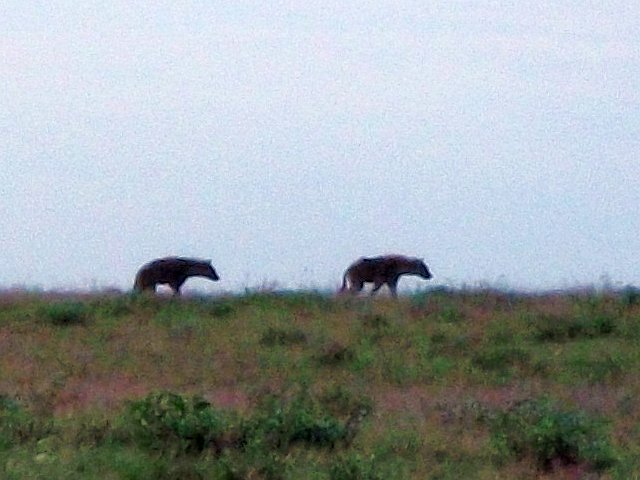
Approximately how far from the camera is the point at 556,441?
876 cm

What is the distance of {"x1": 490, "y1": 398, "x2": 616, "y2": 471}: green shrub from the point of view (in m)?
8.72

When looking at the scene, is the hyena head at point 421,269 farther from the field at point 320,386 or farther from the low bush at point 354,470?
the low bush at point 354,470

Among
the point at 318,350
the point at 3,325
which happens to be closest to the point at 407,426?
the point at 318,350

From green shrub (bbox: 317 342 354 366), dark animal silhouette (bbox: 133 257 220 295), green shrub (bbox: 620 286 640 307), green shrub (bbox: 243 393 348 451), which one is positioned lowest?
green shrub (bbox: 243 393 348 451)

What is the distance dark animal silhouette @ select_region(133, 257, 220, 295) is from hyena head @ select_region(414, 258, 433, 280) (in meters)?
3.43

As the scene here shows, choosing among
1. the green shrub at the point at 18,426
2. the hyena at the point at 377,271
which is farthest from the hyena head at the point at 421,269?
the green shrub at the point at 18,426

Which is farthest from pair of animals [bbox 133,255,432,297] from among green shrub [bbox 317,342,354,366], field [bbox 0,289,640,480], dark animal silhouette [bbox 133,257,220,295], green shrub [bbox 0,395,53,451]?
green shrub [bbox 0,395,53,451]

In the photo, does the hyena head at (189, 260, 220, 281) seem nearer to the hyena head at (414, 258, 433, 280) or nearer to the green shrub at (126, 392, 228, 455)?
the hyena head at (414, 258, 433, 280)

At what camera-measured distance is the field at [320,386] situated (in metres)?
8.59

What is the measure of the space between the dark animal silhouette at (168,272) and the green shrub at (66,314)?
177 inches

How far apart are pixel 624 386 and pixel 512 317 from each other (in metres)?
3.41

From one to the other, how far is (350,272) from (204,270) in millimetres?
2762

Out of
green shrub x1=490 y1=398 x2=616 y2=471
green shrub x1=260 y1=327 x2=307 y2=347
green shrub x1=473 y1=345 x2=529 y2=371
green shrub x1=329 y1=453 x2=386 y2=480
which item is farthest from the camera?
green shrub x1=260 y1=327 x2=307 y2=347

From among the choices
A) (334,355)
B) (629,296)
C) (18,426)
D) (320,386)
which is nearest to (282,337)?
(334,355)
